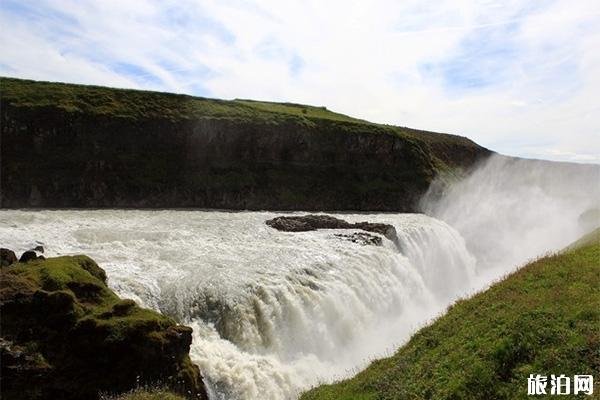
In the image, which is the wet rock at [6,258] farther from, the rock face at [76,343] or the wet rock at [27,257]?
the rock face at [76,343]

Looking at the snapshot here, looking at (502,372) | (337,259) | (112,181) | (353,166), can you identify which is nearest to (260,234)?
(337,259)

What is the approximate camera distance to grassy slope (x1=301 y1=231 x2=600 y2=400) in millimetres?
11812

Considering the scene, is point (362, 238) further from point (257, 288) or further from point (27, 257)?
Result: point (27, 257)

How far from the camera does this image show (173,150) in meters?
58.0

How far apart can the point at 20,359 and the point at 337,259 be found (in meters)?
21.3

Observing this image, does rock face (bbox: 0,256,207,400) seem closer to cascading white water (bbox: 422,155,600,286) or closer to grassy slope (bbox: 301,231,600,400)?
grassy slope (bbox: 301,231,600,400)

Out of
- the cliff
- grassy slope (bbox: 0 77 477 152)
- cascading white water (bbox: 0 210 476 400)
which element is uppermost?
grassy slope (bbox: 0 77 477 152)

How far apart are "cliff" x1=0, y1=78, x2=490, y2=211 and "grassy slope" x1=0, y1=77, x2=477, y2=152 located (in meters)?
0.14

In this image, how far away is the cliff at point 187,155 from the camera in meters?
47.6

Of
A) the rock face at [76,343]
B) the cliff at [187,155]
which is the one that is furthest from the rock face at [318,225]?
the rock face at [76,343]

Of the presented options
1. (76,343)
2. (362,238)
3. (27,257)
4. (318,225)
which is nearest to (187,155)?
(318,225)

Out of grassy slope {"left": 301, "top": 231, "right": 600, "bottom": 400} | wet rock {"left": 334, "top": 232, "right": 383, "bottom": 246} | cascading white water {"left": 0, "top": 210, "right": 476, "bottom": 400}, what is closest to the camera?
grassy slope {"left": 301, "top": 231, "right": 600, "bottom": 400}

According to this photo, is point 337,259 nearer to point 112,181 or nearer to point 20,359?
point 20,359

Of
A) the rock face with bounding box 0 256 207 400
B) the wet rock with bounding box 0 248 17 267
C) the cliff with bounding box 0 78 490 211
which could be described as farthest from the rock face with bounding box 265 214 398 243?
the rock face with bounding box 0 256 207 400
